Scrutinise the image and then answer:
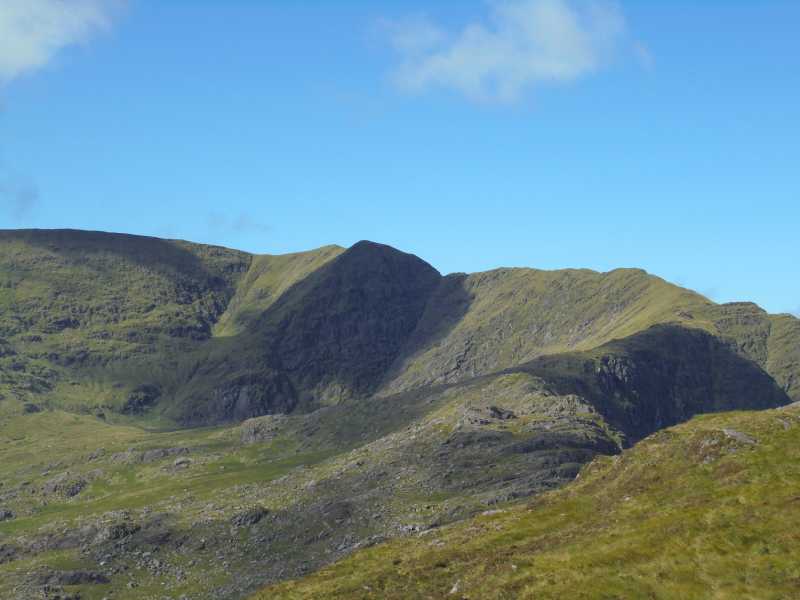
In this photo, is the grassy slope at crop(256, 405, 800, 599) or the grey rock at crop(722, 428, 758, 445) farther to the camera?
the grey rock at crop(722, 428, 758, 445)

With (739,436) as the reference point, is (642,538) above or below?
below

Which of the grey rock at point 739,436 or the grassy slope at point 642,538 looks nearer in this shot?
the grassy slope at point 642,538

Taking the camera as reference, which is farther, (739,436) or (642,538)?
(739,436)

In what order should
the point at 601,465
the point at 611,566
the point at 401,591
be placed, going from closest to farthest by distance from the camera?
1. the point at 611,566
2. the point at 401,591
3. the point at 601,465

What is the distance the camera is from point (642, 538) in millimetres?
75938

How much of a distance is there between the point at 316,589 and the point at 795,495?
122 feet

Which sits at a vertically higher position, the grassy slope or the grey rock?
the grey rock

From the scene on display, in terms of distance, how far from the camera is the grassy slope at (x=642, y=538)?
6869 cm

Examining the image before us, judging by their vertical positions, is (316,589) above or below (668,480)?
Result: below

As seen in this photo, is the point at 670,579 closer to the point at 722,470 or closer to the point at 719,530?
the point at 719,530

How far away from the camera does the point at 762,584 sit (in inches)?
2576

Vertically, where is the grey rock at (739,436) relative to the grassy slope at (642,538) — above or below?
above

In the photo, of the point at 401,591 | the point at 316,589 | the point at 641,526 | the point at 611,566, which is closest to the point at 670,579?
the point at 611,566

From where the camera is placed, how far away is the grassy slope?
68.7 m
